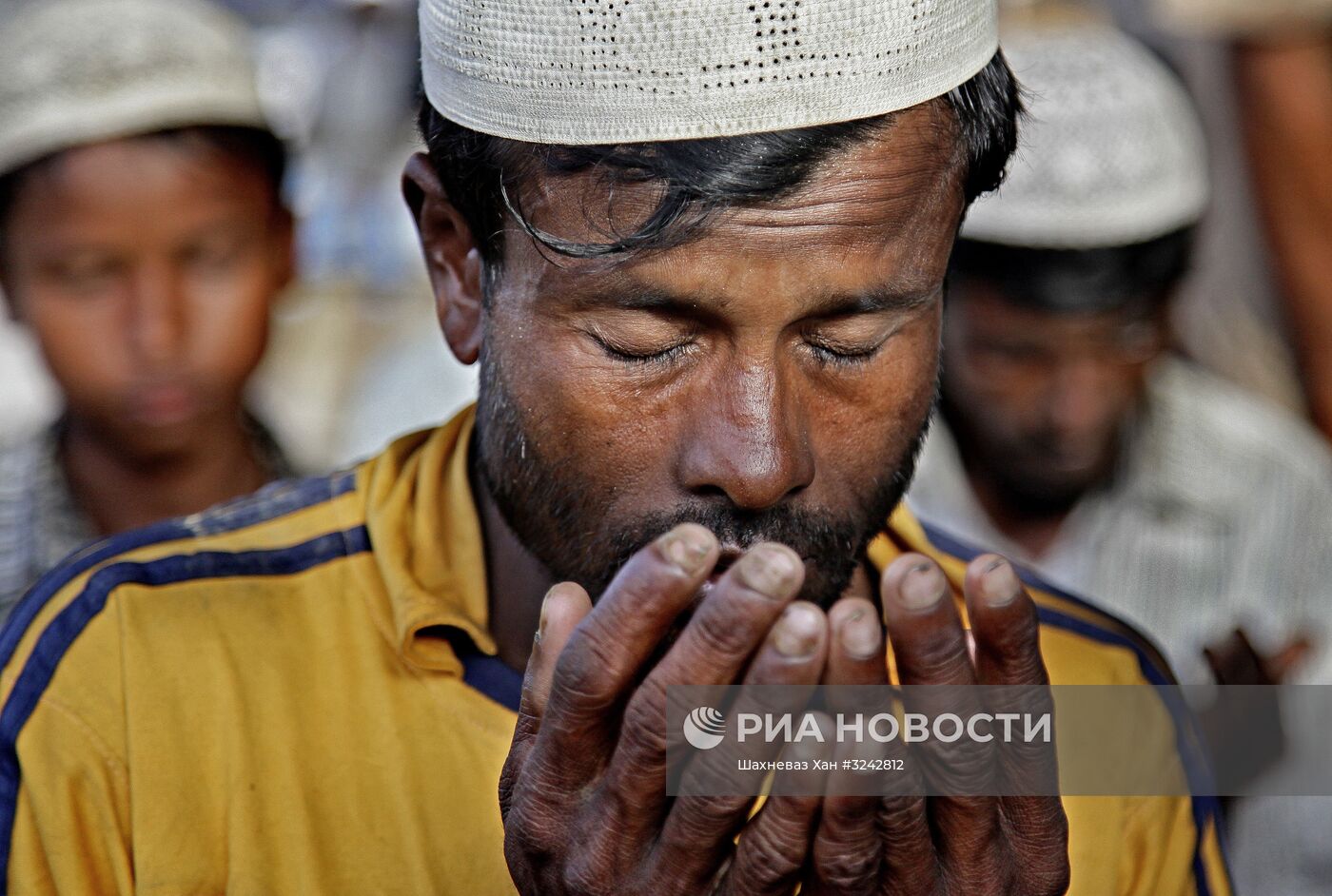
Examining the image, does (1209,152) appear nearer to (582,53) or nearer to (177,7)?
(177,7)

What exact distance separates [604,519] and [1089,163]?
256 cm

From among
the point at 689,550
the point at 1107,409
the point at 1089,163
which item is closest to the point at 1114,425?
the point at 1107,409

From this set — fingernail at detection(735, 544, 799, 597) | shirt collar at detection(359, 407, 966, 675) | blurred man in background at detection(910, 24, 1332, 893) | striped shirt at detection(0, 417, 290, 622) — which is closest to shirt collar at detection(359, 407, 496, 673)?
shirt collar at detection(359, 407, 966, 675)

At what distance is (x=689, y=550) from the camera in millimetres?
1406

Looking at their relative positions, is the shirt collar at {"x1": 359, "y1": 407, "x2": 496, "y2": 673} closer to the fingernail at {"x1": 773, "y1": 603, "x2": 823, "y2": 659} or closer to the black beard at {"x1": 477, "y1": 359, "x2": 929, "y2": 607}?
the black beard at {"x1": 477, "y1": 359, "x2": 929, "y2": 607}

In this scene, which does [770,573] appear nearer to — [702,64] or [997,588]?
[997,588]

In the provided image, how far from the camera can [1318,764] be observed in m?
3.93

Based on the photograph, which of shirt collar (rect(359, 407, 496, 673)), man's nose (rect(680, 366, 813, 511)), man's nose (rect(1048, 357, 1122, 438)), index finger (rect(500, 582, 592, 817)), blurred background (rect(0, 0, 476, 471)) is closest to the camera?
index finger (rect(500, 582, 592, 817))

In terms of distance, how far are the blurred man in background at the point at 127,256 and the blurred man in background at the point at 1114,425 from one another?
1730mm

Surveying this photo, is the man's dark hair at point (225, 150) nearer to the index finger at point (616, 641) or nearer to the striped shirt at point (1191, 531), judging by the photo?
the striped shirt at point (1191, 531)

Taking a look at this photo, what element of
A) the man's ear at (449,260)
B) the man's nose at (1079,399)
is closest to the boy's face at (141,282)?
the man's ear at (449,260)

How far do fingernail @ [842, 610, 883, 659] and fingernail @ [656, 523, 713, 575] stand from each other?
0.14m

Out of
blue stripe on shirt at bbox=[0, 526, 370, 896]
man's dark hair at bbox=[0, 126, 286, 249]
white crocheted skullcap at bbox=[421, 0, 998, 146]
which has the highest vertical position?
white crocheted skullcap at bbox=[421, 0, 998, 146]

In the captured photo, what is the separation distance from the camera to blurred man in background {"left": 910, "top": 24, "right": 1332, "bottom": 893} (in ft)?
13.0
